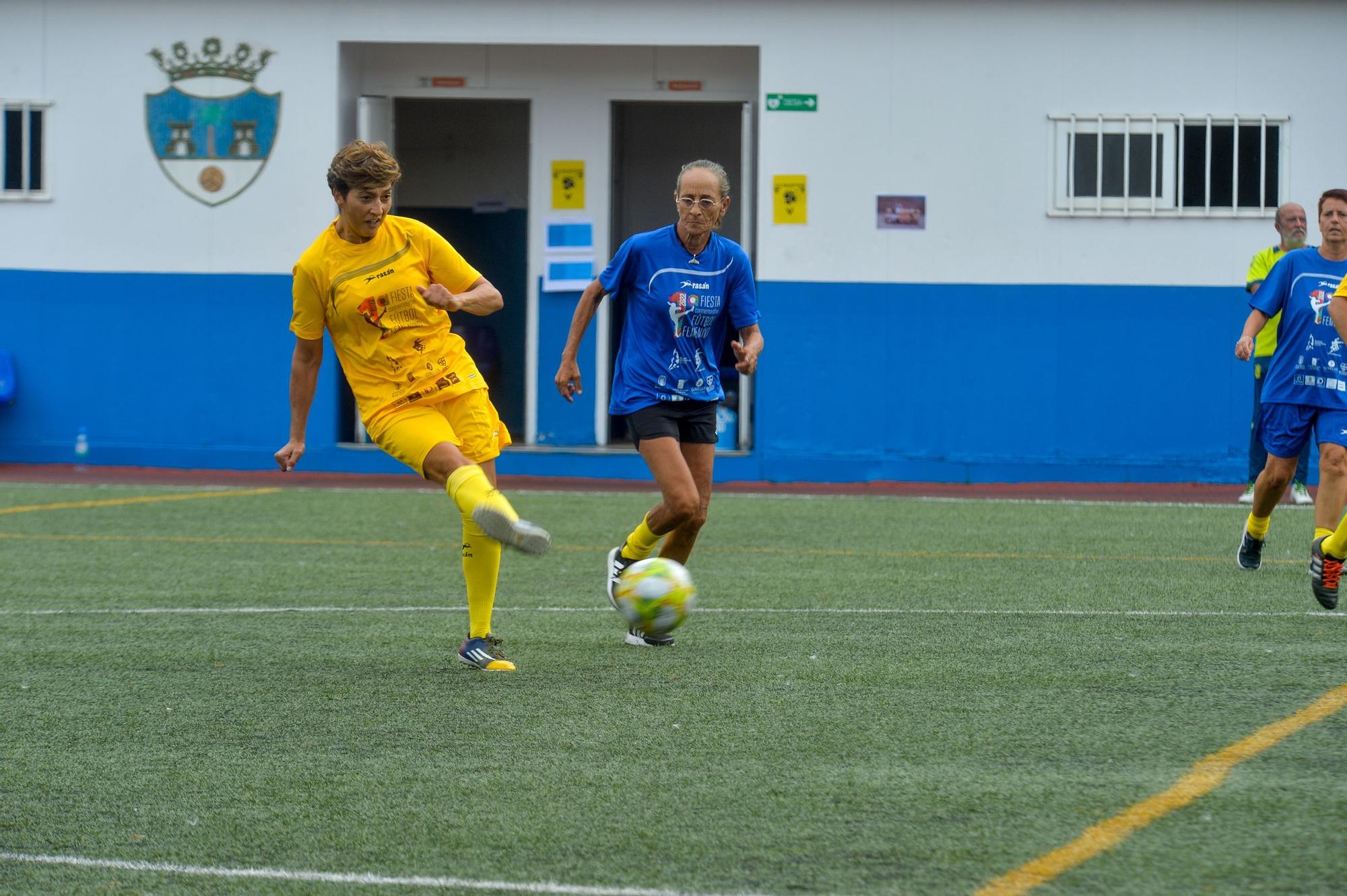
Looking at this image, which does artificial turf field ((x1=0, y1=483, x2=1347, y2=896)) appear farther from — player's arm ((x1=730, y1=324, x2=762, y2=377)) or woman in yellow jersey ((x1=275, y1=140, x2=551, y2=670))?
player's arm ((x1=730, y1=324, x2=762, y2=377))

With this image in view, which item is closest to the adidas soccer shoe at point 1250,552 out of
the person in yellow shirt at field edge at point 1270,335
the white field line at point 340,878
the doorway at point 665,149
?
the person in yellow shirt at field edge at point 1270,335

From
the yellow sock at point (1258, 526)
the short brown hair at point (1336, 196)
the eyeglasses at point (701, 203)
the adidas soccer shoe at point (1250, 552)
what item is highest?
the short brown hair at point (1336, 196)

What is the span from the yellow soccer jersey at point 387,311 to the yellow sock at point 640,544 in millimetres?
1114

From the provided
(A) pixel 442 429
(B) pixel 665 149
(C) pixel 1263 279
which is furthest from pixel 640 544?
(B) pixel 665 149

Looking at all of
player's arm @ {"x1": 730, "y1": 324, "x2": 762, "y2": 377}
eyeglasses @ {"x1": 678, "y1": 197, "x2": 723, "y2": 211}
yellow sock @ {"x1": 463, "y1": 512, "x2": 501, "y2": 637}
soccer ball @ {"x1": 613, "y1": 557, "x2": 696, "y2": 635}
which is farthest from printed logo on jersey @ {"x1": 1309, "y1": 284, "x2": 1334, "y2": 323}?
yellow sock @ {"x1": 463, "y1": 512, "x2": 501, "y2": 637}

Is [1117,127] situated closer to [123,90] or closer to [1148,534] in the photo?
[1148,534]

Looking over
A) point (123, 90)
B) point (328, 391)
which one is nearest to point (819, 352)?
point (328, 391)

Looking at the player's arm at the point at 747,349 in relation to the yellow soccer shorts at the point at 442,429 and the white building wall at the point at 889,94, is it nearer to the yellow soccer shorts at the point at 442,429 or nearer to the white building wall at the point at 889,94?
the yellow soccer shorts at the point at 442,429

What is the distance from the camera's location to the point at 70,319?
652 inches

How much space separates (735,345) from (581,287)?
9.62 meters

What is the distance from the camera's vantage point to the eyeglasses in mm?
6895

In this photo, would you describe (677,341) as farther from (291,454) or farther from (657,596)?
(291,454)

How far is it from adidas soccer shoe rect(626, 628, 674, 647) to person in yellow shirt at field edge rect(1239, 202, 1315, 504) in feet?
17.1

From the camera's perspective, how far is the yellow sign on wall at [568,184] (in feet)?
54.0
